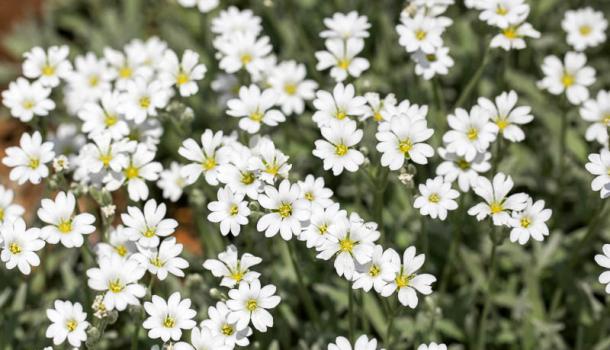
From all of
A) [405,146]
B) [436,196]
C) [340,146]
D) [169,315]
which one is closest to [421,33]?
[405,146]

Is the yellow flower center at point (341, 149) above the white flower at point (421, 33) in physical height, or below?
below

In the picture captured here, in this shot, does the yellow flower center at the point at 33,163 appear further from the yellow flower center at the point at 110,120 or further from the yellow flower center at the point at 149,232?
the yellow flower center at the point at 149,232

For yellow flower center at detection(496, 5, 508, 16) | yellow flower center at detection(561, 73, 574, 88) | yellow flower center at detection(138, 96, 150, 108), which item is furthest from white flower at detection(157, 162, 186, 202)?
yellow flower center at detection(561, 73, 574, 88)

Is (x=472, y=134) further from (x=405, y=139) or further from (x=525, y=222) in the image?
(x=525, y=222)

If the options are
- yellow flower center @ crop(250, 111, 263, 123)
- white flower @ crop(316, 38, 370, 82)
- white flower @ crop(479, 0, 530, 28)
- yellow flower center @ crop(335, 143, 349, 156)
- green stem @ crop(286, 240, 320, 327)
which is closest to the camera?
yellow flower center @ crop(335, 143, 349, 156)

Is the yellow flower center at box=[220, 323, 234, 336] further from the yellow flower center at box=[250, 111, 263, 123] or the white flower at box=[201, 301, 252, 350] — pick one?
the yellow flower center at box=[250, 111, 263, 123]

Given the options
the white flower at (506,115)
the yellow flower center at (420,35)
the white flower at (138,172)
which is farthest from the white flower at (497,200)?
the white flower at (138,172)
